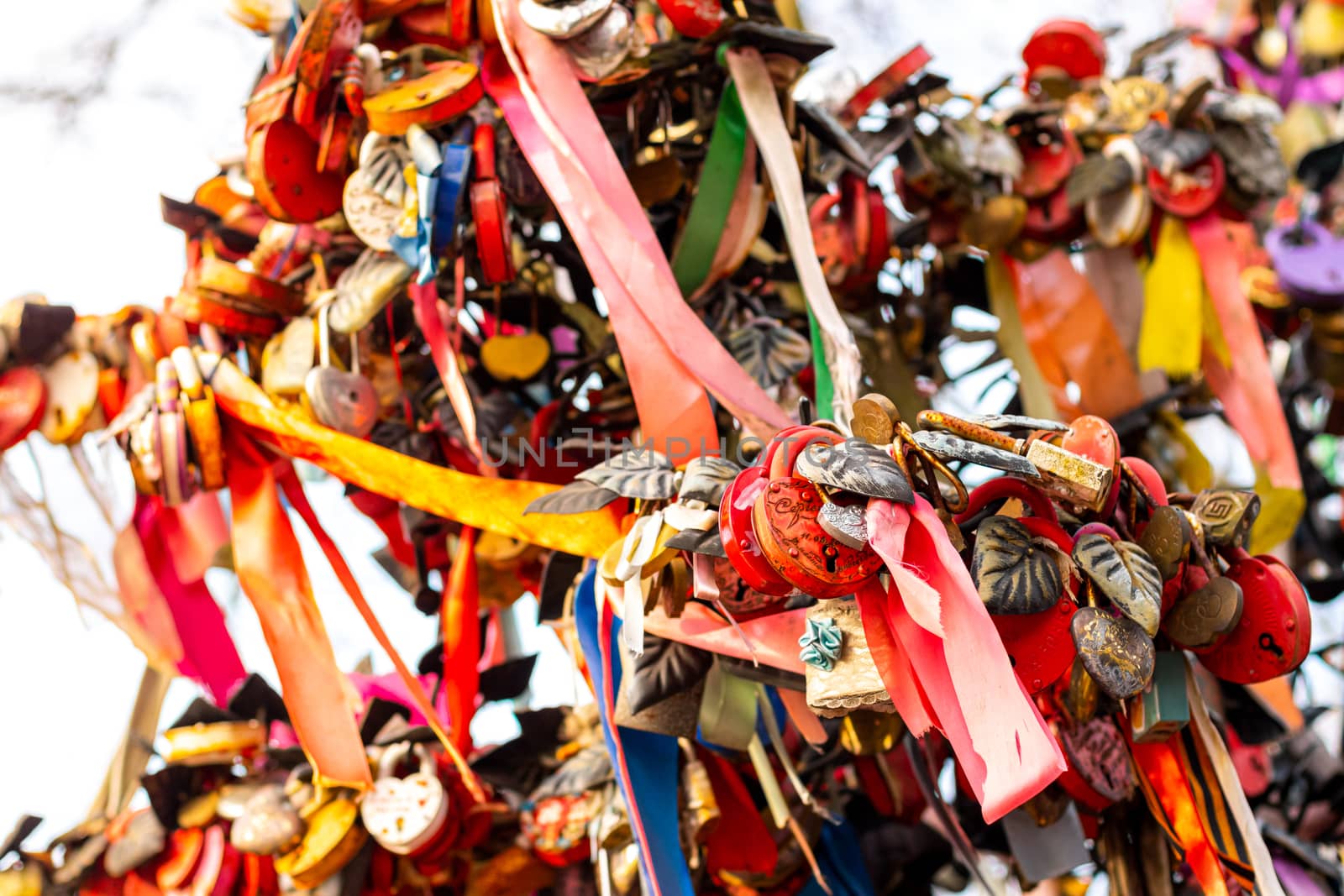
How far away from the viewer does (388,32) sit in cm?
179

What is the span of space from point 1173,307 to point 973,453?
1.03m

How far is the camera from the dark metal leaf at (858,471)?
113 centimetres

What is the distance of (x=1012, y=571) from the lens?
1.20 m

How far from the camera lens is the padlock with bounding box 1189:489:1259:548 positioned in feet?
4.50

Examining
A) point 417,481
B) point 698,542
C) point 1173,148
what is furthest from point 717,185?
point 1173,148

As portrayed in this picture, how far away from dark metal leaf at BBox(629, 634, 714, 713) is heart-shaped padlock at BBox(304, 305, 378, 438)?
51 cm

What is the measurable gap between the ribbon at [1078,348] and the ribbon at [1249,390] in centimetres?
12

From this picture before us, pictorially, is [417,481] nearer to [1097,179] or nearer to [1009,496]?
[1009,496]

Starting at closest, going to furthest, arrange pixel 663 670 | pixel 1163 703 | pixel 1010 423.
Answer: pixel 1010 423 → pixel 1163 703 → pixel 663 670

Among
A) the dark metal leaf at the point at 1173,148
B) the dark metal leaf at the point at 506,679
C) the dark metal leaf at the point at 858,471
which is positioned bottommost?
the dark metal leaf at the point at 506,679

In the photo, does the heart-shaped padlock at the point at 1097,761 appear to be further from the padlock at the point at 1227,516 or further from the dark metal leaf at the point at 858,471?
the dark metal leaf at the point at 858,471

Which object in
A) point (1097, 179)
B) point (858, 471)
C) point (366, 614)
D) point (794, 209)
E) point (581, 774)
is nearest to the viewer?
point (858, 471)

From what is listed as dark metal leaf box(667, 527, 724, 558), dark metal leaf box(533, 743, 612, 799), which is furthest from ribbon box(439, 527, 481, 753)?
dark metal leaf box(667, 527, 724, 558)

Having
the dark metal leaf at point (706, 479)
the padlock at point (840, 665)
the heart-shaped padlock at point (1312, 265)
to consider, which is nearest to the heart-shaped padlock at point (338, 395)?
the dark metal leaf at point (706, 479)
